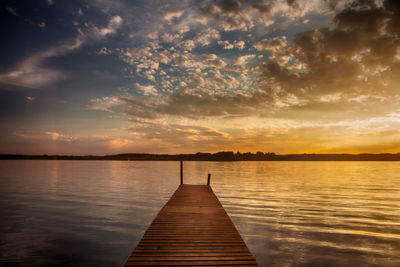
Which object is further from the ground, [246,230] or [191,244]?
[191,244]

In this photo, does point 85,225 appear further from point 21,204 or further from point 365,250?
point 365,250

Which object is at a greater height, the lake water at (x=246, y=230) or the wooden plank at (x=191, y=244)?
the wooden plank at (x=191, y=244)

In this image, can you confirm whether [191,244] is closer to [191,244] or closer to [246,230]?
[191,244]

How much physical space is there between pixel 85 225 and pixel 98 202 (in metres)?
7.25

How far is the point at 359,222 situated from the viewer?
14820 mm

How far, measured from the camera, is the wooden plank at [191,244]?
20.8 ft

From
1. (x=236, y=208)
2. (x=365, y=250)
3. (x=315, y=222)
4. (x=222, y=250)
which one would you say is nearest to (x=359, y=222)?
(x=315, y=222)

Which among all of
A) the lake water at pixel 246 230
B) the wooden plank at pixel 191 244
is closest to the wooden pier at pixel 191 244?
the wooden plank at pixel 191 244

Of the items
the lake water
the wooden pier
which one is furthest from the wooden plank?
the lake water

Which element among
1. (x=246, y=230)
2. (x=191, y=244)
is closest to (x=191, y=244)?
(x=191, y=244)

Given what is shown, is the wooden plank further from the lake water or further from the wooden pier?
the lake water

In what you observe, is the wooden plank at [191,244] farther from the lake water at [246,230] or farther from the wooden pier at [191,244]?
the lake water at [246,230]

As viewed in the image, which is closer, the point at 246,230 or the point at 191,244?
the point at 191,244

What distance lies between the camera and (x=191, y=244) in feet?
24.8
